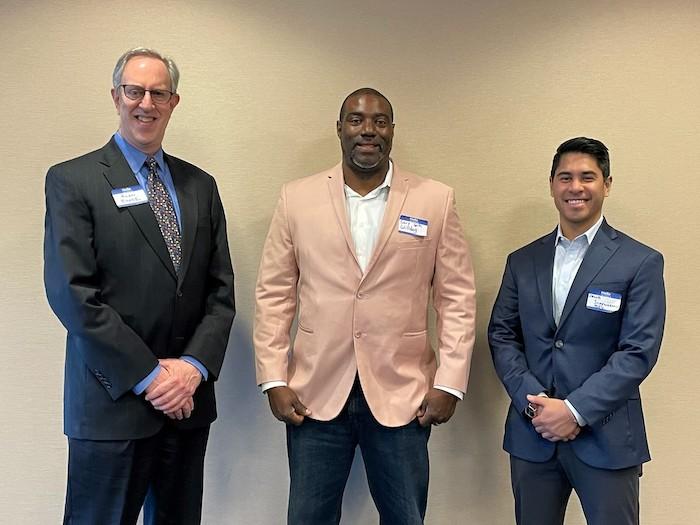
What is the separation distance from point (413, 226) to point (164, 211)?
817 mm

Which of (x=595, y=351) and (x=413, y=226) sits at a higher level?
(x=413, y=226)

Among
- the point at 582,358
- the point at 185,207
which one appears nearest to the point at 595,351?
the point at 582,358

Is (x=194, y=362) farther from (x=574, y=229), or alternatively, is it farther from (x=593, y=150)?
(x=593, y=150)

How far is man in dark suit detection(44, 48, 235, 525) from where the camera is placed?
6.16 ft

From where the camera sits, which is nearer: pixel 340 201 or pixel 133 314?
pixel 133 314

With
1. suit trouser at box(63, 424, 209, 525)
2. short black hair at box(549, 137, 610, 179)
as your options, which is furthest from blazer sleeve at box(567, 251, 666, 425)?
suit trouser at box(63, 424, 209, 525)

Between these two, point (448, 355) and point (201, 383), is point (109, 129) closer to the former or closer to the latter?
point (201, 383)

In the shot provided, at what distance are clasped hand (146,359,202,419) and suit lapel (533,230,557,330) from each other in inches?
45.7

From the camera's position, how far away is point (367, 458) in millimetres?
2215

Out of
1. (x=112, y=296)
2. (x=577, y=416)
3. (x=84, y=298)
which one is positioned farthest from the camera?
(x=577, y=416)

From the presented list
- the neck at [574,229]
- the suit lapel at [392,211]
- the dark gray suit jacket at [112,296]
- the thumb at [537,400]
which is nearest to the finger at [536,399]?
the thumb at [537,400]

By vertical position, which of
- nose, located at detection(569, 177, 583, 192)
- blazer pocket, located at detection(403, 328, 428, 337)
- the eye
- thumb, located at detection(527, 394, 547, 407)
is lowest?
thumb, located at detection(527, 394, 547, 407)

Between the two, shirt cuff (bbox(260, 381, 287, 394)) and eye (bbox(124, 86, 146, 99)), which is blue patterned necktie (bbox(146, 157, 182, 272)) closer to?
eye (bbox(124, 86, 146, 99))

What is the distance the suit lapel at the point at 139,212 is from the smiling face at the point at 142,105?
9 cm
